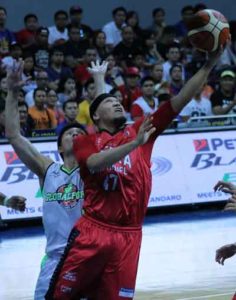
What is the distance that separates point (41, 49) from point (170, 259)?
7.29 m

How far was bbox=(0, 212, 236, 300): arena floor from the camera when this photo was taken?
9.96 meters

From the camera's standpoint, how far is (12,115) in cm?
700

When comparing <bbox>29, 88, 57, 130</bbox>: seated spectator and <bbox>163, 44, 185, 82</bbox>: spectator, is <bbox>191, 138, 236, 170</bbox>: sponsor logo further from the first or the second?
<bbox>163, 44, 185, 82</bbox>: spectator

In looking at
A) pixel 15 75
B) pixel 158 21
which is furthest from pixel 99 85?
pixel 158 21

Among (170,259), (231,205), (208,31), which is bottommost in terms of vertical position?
(170,259)

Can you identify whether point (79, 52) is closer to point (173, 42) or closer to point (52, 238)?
point (173, 42)

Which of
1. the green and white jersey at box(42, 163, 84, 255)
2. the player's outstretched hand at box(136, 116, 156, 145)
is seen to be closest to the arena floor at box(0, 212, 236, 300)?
the green and white jersey at box(42, 163, 84, 255)

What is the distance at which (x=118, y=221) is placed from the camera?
6.59m

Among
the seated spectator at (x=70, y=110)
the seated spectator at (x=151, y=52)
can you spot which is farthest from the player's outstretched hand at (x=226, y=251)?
the seated spectator at (x=151, y=52)

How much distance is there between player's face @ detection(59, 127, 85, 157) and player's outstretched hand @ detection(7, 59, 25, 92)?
34.4 inches

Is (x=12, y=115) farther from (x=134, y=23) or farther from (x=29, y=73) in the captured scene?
(x=134, y=23)

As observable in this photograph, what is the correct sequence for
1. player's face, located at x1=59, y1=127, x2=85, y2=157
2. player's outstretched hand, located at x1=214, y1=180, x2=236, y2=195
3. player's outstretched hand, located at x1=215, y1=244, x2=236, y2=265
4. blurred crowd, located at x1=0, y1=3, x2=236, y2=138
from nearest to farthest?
player's outstretched hand, located at x1=214, y1=180, x2=236, y2=195 < player's outstretched hand, located at x1=215, y1=244, x2=236, y2=265 < player's face, located at x1=59, y1=127, x2=85, y2=157 < blurred crowd, located at x1=0, y1=3, x2=236, y2=138

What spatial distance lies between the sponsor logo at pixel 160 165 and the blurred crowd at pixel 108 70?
3.93 ft

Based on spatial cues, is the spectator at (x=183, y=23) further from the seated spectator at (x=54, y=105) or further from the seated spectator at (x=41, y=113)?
the seated spectator at (x=41, y=113)
